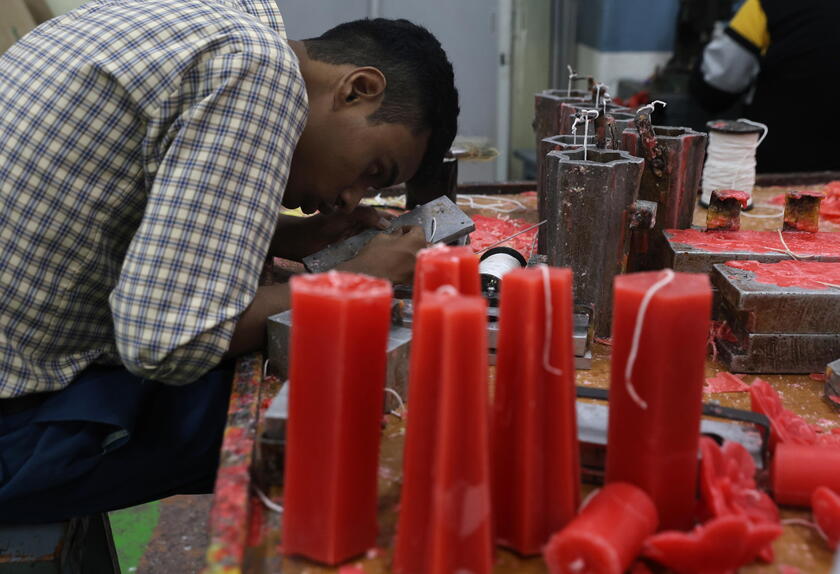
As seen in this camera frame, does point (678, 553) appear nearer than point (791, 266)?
Yes

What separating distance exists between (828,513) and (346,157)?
3.79 ft

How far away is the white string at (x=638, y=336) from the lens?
92cm

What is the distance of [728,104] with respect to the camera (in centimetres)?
395

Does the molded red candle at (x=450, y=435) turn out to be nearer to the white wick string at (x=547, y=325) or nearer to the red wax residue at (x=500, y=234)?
the white wick string at (x=547, y=325)

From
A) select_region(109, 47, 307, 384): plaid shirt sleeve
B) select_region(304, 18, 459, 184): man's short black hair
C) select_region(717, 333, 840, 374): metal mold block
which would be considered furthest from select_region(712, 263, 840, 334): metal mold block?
select_region(109, 47, 307, 384): plaid shirt sleeve

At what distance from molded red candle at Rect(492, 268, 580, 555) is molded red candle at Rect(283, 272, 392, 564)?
5.9 inches

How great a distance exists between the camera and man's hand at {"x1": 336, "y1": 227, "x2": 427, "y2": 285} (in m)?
1.65

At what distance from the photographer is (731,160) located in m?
2.38

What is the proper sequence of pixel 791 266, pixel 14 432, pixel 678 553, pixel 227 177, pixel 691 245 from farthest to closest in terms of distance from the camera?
pixel 691 245, pixel 791 266, pixel 14 432, pixel 227 177, pixel 678 553

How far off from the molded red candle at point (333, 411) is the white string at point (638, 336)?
29 cm

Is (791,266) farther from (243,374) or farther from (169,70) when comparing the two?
(169,70)

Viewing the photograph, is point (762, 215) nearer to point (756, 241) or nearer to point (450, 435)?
point (756, 241)

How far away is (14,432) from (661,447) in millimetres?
1178

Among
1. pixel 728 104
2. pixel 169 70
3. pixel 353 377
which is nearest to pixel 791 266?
pixel 353 377
